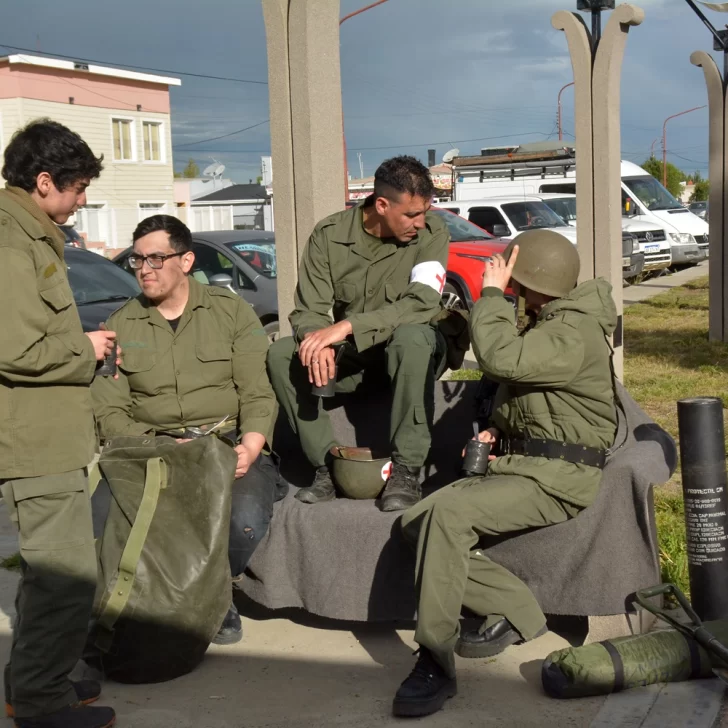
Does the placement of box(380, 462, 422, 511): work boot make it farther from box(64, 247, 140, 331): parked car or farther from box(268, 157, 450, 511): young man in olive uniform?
box(64, 247, 140, 331): parked car

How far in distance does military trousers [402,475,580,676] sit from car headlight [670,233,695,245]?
1977 centimetres

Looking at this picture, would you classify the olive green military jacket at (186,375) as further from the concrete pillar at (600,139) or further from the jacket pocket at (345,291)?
the concrete pillar at (600,139)

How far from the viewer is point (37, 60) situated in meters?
40.5

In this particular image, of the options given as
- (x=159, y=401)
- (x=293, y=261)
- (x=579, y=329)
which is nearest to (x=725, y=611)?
(x=579, y=329)

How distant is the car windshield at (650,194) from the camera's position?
22953 millimetres

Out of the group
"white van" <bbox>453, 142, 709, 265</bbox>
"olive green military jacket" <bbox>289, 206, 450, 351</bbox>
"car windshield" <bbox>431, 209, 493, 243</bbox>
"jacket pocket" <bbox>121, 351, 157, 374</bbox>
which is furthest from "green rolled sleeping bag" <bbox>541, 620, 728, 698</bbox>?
"white van" <bbox>453, 142, 709, 265</bbox>

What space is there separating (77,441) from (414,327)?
1709mm

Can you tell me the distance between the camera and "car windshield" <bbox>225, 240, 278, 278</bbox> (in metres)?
12.1

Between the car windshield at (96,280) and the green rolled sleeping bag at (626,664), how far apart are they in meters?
7.21

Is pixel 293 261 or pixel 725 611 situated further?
pixel 293 261

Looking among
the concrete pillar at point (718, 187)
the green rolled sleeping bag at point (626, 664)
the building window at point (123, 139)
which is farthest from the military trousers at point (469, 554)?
the building window at point (123, 139)

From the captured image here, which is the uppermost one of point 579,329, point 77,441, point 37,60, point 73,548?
point 37,60

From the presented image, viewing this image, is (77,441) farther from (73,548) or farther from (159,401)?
(159,401)

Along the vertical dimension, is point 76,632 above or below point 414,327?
below
